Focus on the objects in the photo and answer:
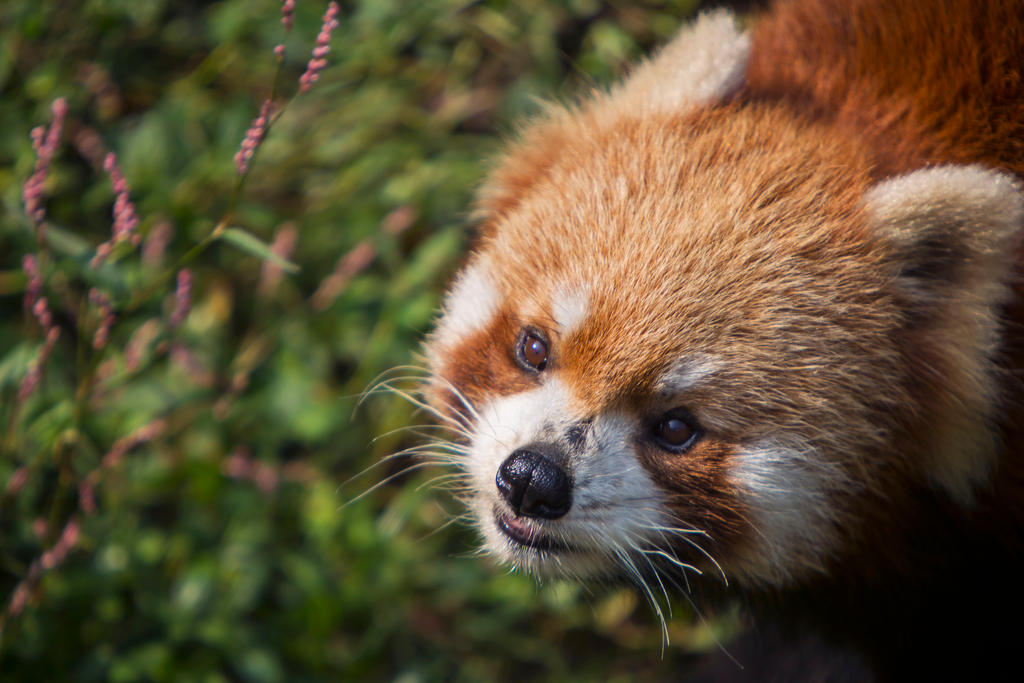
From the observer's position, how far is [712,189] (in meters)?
1.47

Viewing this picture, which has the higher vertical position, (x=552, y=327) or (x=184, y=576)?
(x=552, y=327)

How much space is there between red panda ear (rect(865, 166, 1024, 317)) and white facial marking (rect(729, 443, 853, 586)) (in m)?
0.33

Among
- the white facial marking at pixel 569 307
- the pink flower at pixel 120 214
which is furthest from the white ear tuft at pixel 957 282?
the pink flower at pixel 120 214

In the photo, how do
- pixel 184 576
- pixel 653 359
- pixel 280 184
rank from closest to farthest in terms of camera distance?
pixel 653 359 < pixel 184 576 < pixel 280 184

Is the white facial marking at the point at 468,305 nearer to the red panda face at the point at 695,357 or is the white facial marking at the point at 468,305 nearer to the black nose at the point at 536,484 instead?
the red panda face at the point at 695,357

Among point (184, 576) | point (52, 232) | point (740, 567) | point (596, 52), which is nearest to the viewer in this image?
point (740, 567)

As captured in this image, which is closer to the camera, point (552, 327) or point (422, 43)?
point (552, 327)

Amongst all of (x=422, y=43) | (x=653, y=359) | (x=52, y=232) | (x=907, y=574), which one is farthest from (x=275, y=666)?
(x=422, y=43)

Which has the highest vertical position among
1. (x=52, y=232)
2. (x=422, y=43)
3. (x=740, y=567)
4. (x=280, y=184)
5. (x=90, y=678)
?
(x=52, y=232)

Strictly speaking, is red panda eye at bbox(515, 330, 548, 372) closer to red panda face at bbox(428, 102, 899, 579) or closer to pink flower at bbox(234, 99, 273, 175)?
red panda face at bbox(428, 102, 899, 579)

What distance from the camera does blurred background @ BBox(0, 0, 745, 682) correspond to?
7.11ft

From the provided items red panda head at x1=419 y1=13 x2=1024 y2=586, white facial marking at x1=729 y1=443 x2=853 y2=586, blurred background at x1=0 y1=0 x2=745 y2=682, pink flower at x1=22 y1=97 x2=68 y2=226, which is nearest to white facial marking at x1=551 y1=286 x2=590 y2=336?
red panda head at x1=419 y1=13 x2=1024 y2=586

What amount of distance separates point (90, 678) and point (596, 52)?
7.20 ft

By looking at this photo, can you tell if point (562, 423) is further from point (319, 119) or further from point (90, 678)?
point (319, 119)
